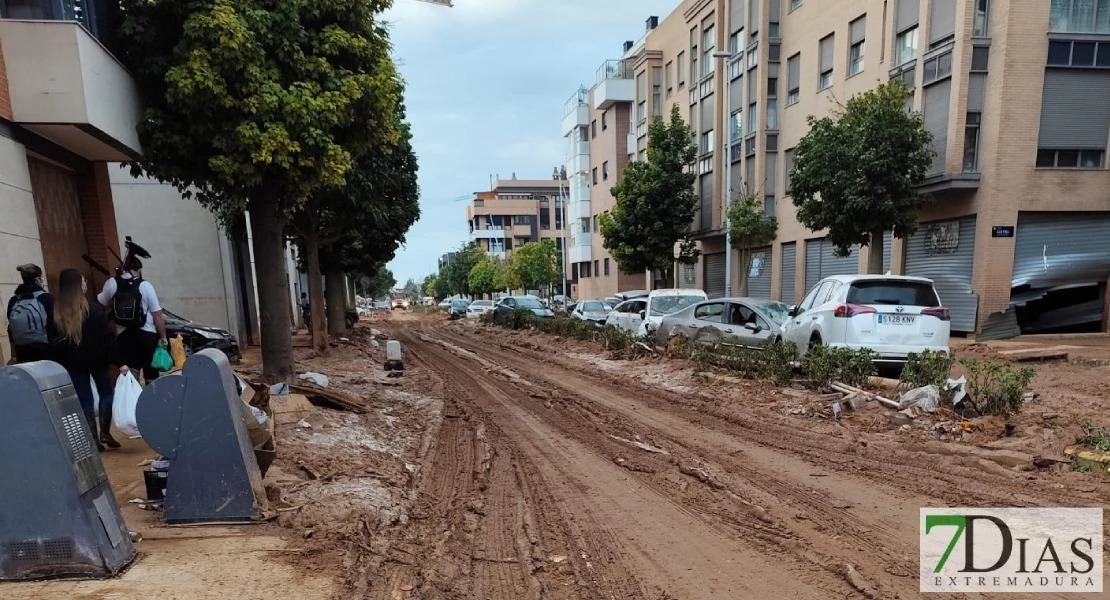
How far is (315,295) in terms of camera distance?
50.4 feet

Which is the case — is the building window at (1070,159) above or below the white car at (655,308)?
above

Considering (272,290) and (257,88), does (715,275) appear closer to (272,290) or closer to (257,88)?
(272,290)

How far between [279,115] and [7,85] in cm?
261

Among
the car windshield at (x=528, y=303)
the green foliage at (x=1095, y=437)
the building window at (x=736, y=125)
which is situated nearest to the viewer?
the green foliage at (x=1095, y=437)

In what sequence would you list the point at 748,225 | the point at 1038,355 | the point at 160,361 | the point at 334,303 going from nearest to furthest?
the point at 160,361 < the point at 1038,355 < the point at 334,303 < the point at 748,225

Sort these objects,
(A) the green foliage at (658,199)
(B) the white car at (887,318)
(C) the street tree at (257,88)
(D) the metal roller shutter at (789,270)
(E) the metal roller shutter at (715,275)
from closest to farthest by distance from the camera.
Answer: (C) the street tree at (257,88), (B) the white car at (887,318), (D) the metal roller shutter at (789,270), (A) the green foliage at (658,199), (E) the metal roller shutter at (715,275)

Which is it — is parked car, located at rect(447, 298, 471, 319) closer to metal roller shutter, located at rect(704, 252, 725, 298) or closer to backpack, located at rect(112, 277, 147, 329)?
metal roller shutter, located at rect(704, 252, 725, 298)

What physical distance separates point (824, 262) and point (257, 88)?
18924mm

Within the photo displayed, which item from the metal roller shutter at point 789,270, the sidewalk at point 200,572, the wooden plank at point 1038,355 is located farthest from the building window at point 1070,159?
the sidewalk at point 200,572

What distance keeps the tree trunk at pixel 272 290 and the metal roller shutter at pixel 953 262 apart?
1618 centimetres

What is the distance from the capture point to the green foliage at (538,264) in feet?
161

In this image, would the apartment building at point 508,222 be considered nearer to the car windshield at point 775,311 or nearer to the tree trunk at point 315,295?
the tree trunk at point 315,295

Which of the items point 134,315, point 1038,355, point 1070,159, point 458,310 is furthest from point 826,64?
point 458,310

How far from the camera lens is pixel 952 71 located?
1468 centimetres
